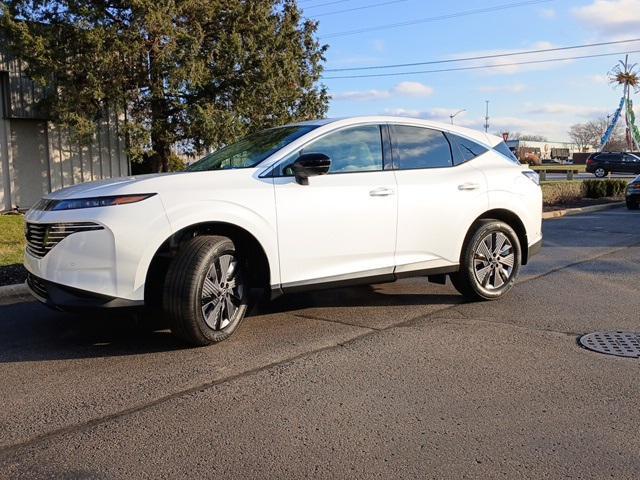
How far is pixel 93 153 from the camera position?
1738cm

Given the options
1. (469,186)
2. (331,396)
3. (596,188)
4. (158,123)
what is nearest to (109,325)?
(331,396)

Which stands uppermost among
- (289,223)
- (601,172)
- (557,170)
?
(557,170)

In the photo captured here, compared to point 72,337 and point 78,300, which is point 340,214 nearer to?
point 78,300

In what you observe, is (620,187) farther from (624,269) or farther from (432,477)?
(432,477)

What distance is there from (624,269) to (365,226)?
4.83 metres

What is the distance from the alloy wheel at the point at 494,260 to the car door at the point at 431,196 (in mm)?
314

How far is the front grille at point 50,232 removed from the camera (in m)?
4.31

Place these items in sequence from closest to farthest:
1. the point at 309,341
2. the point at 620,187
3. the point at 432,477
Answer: the point at 432,477, the point at 309,341, the point at 620,187

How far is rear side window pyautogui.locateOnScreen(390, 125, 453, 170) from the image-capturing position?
5758 mm

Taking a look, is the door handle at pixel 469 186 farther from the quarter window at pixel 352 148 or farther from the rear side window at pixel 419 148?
the quarter window at pixel 352 148

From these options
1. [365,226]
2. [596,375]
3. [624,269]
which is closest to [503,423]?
[596,375]

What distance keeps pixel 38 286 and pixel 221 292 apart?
140cm

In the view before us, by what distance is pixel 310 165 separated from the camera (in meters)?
4.89

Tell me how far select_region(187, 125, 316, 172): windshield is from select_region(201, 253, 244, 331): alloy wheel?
34.6 inches
